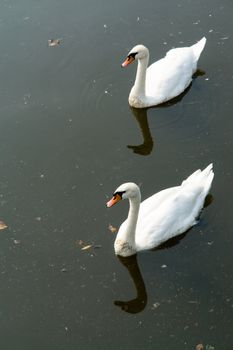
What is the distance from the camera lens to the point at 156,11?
1282cm

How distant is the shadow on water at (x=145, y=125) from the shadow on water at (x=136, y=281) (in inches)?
70.7

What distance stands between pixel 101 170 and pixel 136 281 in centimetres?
201

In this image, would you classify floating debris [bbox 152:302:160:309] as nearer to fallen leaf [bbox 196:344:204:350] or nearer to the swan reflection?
the swan reflection

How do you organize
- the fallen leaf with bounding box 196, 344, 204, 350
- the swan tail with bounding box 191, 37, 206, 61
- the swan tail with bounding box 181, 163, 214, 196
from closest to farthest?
the fallen leaf with bounding box 196, 344, 204, 350 → the swan tail with bounding box 181, 163, 214, 196 → the swan tail with bounding box 191, 37, 206, 61

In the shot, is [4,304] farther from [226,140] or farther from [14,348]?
[226,140]

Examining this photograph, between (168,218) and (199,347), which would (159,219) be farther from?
(199,347)

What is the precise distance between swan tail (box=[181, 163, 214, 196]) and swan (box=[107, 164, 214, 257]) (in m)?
0.10

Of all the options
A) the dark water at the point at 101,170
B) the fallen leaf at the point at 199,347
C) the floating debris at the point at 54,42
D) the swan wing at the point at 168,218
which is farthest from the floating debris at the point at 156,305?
the floating debris at the point at 54,42

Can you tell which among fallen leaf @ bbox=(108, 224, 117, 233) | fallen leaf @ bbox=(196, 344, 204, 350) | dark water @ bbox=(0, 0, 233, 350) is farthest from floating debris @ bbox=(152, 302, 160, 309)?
fallen leaf @ bbox=(108, 224, 117, 233)

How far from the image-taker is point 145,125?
10.7m

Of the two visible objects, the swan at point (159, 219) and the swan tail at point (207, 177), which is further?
the swan tail at point (207, 177)

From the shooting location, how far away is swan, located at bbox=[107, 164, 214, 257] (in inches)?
334

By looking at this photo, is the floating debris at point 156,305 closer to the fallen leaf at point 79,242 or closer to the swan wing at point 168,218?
the swan wing at point 168,218

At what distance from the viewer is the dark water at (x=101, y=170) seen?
7996 mm
